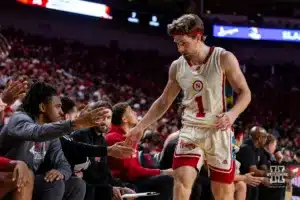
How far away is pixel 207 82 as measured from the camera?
13.7 feet

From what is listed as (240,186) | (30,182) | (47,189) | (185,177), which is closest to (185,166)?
(185,177)

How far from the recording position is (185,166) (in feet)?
13.5

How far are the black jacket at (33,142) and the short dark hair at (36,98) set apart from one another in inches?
Result: 5.5

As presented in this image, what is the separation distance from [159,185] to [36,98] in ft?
6.07

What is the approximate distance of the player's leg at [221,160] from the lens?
13.5 feet

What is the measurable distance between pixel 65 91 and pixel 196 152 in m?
10.7

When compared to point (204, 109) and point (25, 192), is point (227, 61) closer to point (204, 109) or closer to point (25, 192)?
point (204, 109)

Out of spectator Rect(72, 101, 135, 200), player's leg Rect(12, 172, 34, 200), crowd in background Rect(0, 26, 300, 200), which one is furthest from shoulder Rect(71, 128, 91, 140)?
crowd in background Rect(0, 26, 300, 200)

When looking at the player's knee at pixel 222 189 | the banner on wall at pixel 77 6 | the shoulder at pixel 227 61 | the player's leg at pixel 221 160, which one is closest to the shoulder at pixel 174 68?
the shoulder at pixel 227 61

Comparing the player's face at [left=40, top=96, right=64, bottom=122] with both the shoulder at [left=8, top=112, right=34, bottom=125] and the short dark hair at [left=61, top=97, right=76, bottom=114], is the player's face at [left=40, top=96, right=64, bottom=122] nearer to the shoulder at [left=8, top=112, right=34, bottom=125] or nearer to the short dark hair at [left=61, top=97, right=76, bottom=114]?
the shoulder at [left=8, top=112, right=34, bottom=125]

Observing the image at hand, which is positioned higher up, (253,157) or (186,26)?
(186,26)

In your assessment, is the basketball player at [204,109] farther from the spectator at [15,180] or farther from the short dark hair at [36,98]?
the spectator at [15,180]

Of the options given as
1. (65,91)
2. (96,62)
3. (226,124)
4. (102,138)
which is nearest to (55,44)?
(96,62)

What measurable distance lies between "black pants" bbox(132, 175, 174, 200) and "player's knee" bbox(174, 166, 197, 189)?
1.29 metres
